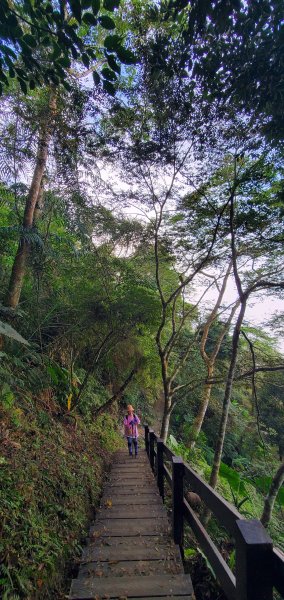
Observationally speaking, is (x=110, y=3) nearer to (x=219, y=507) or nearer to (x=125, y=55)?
(x=125, y=55)

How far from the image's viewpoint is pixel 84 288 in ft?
21.2

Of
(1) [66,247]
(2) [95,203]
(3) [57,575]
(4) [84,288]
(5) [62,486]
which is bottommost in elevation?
(3) [57,575]

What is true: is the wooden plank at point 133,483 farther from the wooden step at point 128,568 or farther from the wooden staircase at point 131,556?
the wooden step at point 128,568

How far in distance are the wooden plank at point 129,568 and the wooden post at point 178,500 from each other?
33 centimetres

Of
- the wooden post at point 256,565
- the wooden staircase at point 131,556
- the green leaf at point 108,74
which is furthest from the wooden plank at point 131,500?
the green leaf at point 108,74

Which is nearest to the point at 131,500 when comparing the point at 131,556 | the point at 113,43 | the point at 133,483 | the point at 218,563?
the point at 133,483

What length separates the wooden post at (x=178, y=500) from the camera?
10.2 ft

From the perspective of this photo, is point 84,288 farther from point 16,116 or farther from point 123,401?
point 123,401

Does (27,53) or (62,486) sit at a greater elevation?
(27,53)

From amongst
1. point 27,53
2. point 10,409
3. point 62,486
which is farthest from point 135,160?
point 62,486

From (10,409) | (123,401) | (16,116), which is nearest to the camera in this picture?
(10,409)

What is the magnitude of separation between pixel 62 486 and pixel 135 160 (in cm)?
570

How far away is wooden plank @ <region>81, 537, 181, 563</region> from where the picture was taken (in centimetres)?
284

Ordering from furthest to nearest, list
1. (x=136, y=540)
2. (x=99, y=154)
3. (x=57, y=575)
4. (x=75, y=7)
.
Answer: (x=99, y=154), (x=136, y=540), (x=57, y=575), (x=75, y=7)
